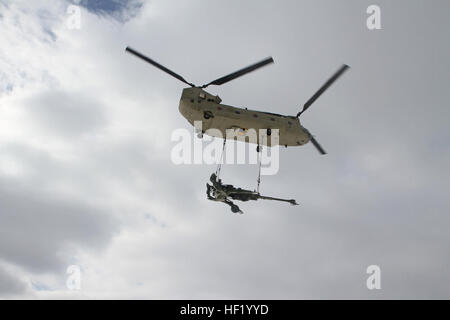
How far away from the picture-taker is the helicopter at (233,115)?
23.2 m

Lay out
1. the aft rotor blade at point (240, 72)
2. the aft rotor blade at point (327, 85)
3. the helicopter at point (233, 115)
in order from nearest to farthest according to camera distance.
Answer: the aft rotor blade at point (240, 72)
the helicopter at point (233, 115)
the aft rotor blade at point (327, 85)

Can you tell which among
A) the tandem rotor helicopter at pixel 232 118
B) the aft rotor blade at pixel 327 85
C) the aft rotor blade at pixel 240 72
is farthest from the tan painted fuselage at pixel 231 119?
the aft rotor blade at pixel 327 85

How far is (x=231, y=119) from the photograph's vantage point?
24.2 metres

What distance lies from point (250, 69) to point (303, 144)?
26.4 feet

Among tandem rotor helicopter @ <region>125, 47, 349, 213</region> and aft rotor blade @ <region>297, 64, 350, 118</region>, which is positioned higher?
aft rotor blade @ <region>297, 64, 350, 118</region>

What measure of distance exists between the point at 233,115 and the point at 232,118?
237mm

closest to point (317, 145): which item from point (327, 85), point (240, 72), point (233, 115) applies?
point (327, 85)

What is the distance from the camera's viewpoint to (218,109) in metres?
24.0

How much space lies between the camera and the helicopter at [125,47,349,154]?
23250 millimetres

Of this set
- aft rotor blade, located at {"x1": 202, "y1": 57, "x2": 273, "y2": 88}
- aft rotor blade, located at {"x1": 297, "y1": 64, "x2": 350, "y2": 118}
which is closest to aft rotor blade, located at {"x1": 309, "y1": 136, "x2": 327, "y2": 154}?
aft rotor blade, located at {"x1": 297, "y1": 64, "x2": 350, "y2": 118}

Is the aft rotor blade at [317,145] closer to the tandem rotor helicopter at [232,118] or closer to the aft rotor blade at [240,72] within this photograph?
the tandem rotor helicopter at [232,118]

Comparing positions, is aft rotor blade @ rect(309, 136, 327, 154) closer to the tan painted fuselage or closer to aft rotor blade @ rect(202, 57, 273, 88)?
the tan painted fuselage

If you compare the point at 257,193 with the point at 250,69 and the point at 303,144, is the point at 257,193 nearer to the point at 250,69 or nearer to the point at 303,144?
the point at 303,144
